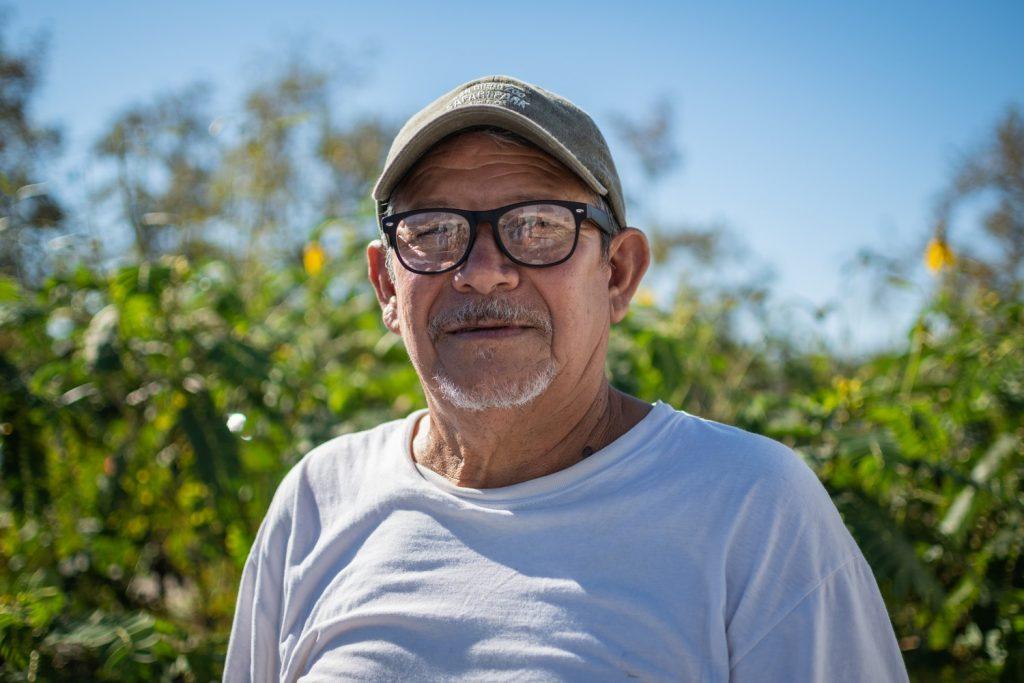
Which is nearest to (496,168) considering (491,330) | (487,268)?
(487,268)

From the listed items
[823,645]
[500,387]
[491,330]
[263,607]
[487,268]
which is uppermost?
[487,268]

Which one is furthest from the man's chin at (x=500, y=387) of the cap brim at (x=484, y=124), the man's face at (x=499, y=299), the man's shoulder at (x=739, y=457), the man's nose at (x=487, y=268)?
the cap brim at (x=484, y=124)

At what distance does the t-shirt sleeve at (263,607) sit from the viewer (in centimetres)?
200

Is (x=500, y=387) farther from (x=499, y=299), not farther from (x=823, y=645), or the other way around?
(x=823, y=645)

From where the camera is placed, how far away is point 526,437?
186cm

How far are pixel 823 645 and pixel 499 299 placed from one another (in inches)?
35.0

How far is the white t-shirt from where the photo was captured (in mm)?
1482

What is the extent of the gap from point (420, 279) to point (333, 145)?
3729 millimetres

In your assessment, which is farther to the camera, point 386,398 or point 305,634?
point 386,398

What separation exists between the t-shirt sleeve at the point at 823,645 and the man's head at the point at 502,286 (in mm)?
645

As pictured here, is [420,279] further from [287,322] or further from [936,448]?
[287,322]

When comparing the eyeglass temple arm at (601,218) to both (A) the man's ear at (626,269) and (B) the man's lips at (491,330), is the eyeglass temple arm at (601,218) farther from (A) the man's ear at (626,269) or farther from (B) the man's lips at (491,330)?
(B) the man's lips at (491,330)

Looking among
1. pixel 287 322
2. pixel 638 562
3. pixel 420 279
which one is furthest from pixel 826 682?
pixel 287 322

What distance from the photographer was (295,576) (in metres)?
1.95
